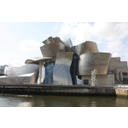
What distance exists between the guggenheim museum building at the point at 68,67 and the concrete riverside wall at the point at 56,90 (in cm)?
260

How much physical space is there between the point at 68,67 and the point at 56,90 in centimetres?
642

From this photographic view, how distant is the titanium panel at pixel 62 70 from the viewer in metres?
25.4

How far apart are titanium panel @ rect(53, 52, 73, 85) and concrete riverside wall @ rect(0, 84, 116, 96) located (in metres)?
3.11

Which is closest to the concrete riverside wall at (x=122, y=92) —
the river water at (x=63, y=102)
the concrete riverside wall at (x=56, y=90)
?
the concrete riverside wall at (x=56, y=90)

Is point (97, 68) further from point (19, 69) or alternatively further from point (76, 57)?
point (19, 69)

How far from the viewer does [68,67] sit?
1045 inches

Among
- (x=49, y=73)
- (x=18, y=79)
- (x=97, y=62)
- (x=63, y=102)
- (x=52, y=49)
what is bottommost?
(x=63, y=102)

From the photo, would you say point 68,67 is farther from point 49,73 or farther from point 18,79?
point 18,79

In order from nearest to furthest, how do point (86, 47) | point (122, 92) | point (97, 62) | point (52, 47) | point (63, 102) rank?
point (63, 102)
point (122, 92)
point (97, 62)
point (86, 47)
point (52, 47)

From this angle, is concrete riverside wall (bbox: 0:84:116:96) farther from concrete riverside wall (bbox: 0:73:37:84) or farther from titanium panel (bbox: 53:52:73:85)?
titanium panel (bbox: 53:52:73:85)

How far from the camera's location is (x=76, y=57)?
99.2 feet

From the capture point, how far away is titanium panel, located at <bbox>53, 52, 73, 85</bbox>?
25.4 metres

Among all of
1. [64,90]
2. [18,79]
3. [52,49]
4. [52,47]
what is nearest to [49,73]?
[52,49]

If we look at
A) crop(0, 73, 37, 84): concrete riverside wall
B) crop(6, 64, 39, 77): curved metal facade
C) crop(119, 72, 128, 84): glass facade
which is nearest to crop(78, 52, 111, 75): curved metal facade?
crop(119, 72, 128, 84): glass facade
